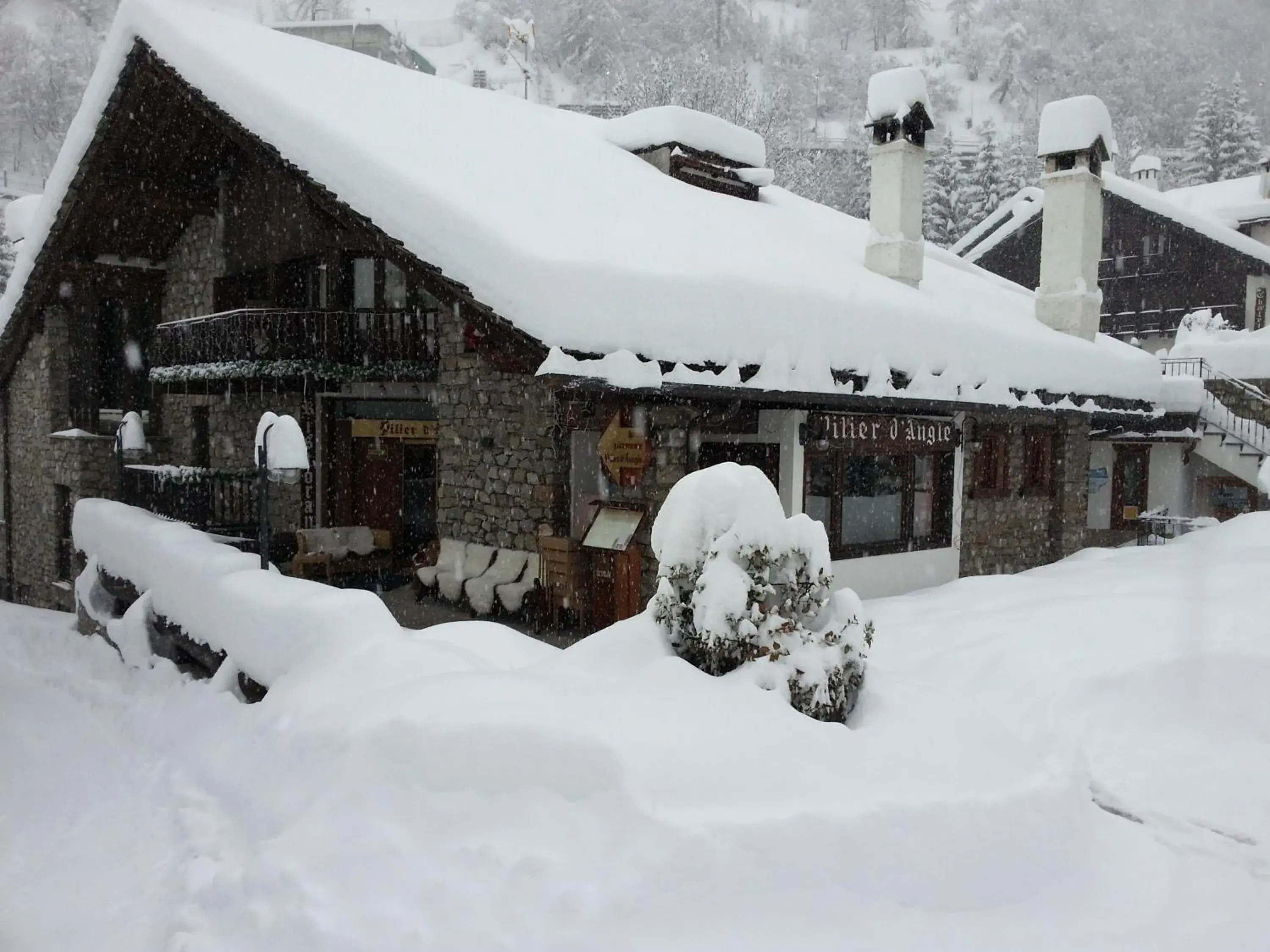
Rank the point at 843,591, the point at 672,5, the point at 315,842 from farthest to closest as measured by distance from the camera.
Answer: the point at 672,5, the point at 843,591, the point at 315,842

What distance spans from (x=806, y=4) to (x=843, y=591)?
438 ft

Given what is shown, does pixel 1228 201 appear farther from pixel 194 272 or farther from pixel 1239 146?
pixel 194 272

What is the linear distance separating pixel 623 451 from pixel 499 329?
5.24ft

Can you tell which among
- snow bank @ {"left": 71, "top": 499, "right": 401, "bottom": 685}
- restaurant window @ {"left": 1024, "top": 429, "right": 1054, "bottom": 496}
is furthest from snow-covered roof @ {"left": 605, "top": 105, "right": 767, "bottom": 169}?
snow bank @ {"left": 71, "top": 499, "right": 401, "bottom": 685}

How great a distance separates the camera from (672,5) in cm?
8131

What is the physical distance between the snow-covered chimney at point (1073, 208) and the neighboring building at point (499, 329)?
330mm

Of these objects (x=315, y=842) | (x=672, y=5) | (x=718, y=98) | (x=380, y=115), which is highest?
(x=672, y=5)

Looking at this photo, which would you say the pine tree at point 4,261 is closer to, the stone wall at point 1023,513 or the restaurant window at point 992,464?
the restaurant window at point 992,464

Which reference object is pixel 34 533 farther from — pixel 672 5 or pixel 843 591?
pixel 672 5

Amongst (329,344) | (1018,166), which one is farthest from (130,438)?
(1018,166)

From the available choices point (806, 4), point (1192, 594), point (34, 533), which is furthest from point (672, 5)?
point (1192, 594)

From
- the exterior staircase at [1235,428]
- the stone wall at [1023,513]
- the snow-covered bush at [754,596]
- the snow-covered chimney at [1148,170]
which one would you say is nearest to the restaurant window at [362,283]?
the stone wall at [1023,513]

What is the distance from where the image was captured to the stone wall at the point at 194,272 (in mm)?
14375

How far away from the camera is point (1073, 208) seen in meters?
14.7
